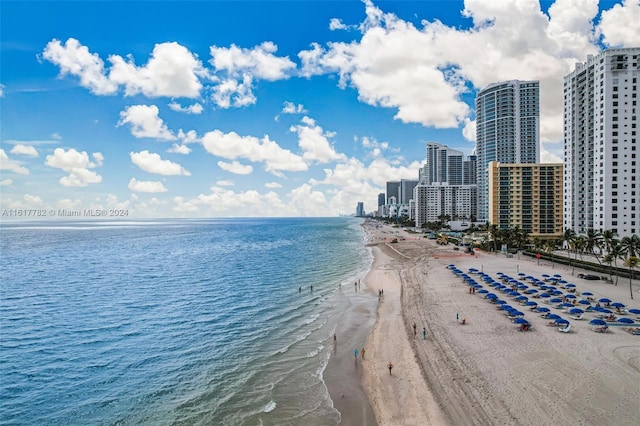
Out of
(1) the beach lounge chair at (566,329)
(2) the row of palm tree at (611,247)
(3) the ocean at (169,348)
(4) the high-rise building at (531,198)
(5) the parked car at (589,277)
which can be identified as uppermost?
(4) the high-rise building at (531,198)

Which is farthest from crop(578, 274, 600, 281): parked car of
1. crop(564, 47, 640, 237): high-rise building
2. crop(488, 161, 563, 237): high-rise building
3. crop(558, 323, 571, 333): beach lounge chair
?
crop(488, 161, 563, 237): high-rise building

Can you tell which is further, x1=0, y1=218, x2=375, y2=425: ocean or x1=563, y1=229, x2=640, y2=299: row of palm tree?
x1=563, y1=229, x2=640, y2=299: row of palm tree

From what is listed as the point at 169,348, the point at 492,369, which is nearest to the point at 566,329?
the point at 492,369

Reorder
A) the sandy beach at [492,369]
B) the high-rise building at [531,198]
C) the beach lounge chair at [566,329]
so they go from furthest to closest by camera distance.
Answer: the high-rise building at [531,198] < the beach lounge chair at [566,329] < the sandy beach at [492,369]

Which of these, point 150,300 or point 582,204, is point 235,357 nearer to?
point 150,300

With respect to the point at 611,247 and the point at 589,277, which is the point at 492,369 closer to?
the point at 589,277

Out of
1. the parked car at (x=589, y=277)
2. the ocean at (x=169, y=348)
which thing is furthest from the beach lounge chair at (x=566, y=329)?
the parked car at (x=589, y=277)

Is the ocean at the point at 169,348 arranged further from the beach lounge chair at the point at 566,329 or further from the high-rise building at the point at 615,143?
the high-rise building at the point at 615,143

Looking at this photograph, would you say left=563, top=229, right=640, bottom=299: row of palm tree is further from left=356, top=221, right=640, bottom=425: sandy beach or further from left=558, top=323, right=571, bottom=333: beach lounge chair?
left=558, top=323, right=571, bottom=333: beach lounge chair
